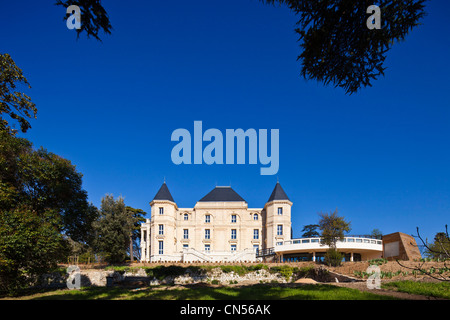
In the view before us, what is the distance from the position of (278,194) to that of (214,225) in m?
11.2

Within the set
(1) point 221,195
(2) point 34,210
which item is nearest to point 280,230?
(1) point 221,195

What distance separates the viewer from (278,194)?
43.7 m

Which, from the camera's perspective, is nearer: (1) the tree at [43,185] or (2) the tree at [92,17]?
(2) the tree at [92,17]

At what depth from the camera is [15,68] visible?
45.8 feet

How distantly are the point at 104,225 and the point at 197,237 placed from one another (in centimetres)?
1675

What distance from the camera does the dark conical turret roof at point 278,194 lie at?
43.1 m

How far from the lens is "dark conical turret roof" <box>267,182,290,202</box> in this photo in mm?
43125

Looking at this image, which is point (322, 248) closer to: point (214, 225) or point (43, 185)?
point (214, 225)

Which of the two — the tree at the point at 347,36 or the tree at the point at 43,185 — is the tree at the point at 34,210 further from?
the tree at the point at 347,36

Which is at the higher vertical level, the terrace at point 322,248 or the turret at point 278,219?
the turret at point 278,219

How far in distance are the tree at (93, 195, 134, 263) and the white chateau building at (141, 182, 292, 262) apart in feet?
29.8

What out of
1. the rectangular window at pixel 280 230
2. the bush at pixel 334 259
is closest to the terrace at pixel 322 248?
the bush at pixel 334 259
